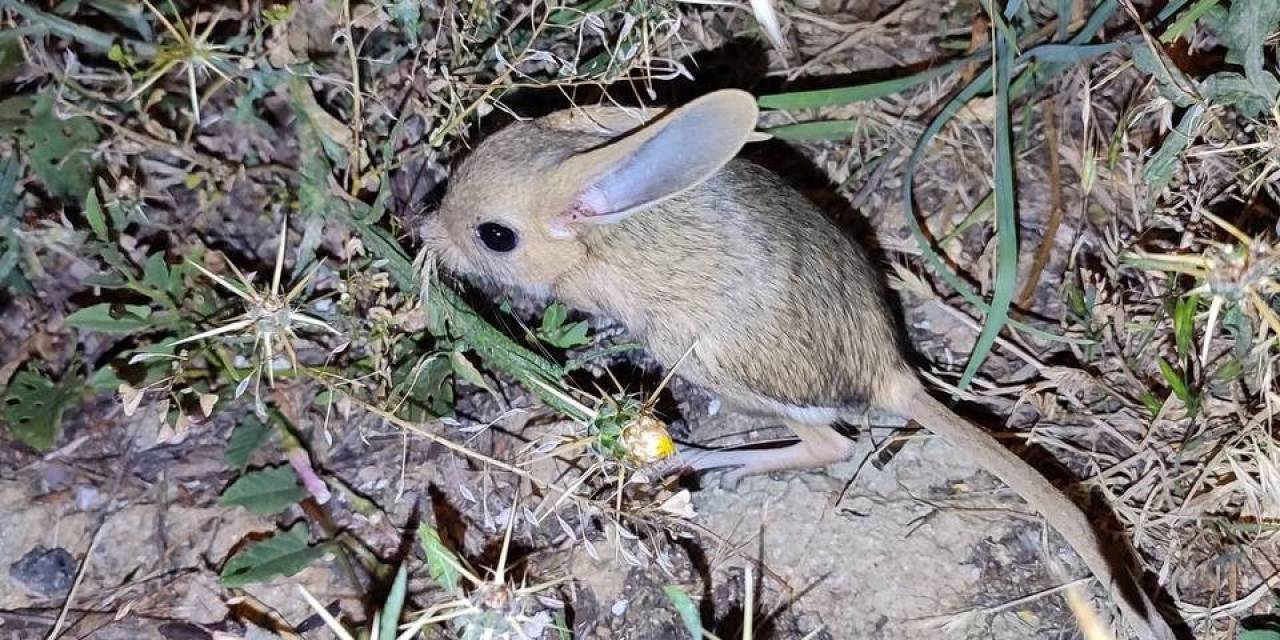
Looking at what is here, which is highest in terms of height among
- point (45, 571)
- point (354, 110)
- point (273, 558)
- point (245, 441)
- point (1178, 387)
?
point (354, 110)

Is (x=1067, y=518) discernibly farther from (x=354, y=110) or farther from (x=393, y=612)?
(x=354, y=110)

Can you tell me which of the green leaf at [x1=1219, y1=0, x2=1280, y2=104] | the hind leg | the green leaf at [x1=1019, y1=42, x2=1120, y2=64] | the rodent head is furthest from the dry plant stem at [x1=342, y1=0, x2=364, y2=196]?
the green leaf at [x1=1219, y1=0, x2=1280, y2=104]

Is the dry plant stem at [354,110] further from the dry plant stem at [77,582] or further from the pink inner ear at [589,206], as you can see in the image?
the dry plant stem at [77,582]

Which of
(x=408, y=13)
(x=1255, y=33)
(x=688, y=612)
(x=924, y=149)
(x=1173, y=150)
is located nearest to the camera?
(x=688, y=612)

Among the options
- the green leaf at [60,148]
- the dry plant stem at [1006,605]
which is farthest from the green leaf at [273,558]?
the dry plant stem at [1006,605]

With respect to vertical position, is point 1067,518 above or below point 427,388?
above

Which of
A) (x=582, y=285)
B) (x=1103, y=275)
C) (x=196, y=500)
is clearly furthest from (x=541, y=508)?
(x=1103, y=275)

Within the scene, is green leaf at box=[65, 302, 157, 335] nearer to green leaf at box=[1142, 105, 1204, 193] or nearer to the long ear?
the long ear

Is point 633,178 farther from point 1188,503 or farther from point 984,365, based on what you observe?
point 1188,503

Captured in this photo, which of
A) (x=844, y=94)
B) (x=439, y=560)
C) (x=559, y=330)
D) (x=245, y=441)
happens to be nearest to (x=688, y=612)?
(x=439, y=560)
